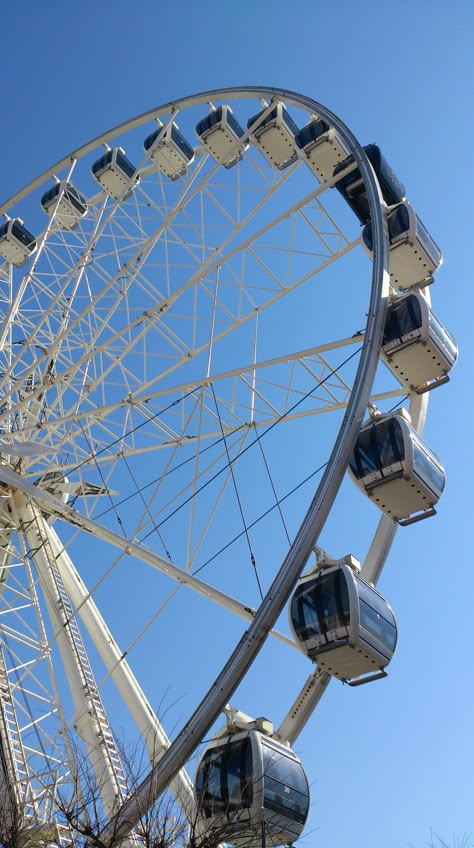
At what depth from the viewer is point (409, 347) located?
1302 cm

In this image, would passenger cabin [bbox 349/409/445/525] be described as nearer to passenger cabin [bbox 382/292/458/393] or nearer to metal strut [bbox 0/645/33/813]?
passenger cabin [bbox 382/292/458/393]

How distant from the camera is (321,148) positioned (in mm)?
17781

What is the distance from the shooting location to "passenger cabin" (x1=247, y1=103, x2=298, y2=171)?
19.8m

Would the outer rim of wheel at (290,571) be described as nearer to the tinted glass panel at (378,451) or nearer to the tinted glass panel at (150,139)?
the tinted glass panel at (378,451)

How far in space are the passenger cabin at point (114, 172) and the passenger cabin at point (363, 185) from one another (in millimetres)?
7633

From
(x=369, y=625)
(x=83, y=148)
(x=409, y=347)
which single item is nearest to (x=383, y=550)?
(x=369, y=625)

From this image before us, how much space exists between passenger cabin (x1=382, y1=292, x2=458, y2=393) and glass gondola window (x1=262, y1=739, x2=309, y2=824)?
17.9ft

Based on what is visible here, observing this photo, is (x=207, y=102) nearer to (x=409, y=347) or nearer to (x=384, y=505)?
(x=409, y=347)

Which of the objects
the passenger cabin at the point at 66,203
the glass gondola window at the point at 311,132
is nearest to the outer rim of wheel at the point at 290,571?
the glass gondola window at the point at 311,132

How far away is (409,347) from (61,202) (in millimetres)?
13124

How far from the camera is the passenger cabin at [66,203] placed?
23250 millimetres

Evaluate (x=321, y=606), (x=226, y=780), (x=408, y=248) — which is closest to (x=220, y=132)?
(x=408, y=248)

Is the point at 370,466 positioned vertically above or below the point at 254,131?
below

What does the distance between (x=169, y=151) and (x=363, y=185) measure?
716 cm
